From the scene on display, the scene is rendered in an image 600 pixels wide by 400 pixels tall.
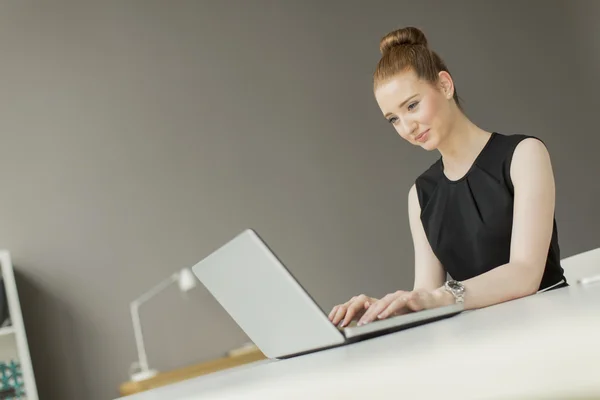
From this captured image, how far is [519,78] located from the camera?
484 cm

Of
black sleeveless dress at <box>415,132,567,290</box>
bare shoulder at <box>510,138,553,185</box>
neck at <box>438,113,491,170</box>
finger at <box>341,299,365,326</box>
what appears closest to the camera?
finger at <box>341,299,365,326</box>

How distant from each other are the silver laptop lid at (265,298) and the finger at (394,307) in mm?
166

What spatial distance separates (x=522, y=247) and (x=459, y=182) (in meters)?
0.40

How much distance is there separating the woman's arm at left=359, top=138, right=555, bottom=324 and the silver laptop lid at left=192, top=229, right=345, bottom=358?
210 millimetres

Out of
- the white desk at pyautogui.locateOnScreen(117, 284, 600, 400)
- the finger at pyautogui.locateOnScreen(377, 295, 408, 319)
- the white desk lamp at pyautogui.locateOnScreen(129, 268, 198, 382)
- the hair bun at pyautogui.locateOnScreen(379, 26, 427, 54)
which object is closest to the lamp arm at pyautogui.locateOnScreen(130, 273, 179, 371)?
the white desk lamp at pyautogui.locateOnScreen(129, 268, 198, 382)

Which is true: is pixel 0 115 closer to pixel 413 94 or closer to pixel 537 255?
pixel 413 94

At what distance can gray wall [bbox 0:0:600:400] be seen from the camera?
360cm

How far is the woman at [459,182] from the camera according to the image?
5.29ft

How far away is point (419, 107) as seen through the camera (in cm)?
190

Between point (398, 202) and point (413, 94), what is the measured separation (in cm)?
246

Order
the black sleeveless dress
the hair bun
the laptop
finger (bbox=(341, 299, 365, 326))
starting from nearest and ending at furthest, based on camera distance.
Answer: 1. the laptop
2. finger (bbox=(341, 299, 365, 326))
3. the black sleeveless dress
4. the hair bun

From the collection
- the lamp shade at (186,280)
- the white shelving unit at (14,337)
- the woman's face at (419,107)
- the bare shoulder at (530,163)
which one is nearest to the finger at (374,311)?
the bare shoulder at (530,163)

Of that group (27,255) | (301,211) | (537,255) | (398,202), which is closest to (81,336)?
(27,255)

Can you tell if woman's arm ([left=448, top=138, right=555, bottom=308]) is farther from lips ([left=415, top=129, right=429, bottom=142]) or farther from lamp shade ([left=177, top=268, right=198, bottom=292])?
lamp shade ([left=177, top=268, right=198, bottom=292])
